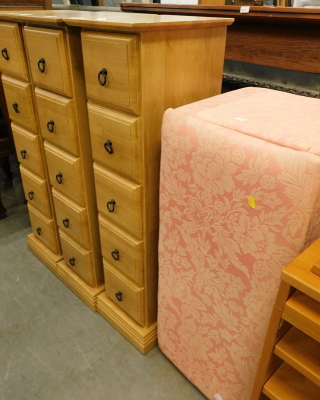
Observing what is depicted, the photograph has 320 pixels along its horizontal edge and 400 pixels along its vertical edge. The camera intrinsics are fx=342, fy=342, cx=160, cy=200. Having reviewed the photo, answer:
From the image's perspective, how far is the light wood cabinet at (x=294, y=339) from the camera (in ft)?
1.99

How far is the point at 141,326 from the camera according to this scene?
4.30ft

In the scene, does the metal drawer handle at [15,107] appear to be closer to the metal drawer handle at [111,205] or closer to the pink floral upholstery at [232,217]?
the metal drawer handle at [111,205]

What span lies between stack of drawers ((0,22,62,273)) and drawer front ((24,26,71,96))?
0.10 metres

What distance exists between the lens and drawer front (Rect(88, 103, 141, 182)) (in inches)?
37.0

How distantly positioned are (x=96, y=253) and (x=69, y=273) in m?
0.24

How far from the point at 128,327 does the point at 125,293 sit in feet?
0.51

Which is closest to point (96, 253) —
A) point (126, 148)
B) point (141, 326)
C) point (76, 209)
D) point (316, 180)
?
point (76, 209)

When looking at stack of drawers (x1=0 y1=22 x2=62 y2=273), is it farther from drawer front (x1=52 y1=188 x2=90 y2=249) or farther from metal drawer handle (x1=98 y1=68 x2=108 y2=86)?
metal drawer handle (x1=98 y1=68 x2=108 y2=86)

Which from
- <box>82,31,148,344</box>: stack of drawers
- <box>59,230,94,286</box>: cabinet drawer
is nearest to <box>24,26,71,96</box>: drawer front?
<box>82,31,148,344</box>: stack of drawers

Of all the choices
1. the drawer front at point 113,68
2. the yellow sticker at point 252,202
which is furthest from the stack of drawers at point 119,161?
the yellow sticker at point 252,202

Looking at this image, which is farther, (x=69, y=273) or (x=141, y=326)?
(x=69, y=273)

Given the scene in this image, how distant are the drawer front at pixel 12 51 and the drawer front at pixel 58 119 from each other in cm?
11

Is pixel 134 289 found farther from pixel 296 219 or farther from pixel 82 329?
pixel 296 219

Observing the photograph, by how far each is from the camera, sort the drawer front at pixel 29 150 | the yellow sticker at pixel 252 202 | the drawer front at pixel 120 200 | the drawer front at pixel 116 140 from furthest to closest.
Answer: the drawer front at pixel 29 150 → the drawer front at pixel 120 200 → the drawer front at pixel 116 140 → the yellow sticker at pixel 252 202
